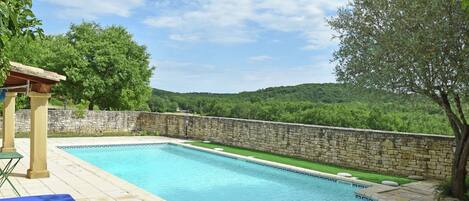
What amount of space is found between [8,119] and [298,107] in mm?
25539

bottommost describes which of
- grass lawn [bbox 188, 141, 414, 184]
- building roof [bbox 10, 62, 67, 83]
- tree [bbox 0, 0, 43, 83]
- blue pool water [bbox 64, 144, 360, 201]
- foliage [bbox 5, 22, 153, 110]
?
blue pool water [bbox 64, 144, 360, 201]

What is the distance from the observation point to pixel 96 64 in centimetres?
2480

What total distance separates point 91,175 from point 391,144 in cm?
771

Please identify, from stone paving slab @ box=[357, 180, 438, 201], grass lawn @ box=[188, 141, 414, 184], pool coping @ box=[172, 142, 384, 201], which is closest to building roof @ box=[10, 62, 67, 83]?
pool coping @ box=[172, 142, 384, 201]

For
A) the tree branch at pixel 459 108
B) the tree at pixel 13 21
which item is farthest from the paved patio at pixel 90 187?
the tree at pixel 13 21

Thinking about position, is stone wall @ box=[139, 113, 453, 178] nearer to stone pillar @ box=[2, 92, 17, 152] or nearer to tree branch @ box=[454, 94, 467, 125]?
tree branch @ box=[454, 94, 467, 125]

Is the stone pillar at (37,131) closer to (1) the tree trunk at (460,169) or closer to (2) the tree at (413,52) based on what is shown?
(2) the tree at (413,52)

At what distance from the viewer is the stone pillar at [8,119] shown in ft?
35.7

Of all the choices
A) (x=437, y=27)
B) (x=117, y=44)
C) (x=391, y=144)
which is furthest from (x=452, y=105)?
(x=117, y=44)

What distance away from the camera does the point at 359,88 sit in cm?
854

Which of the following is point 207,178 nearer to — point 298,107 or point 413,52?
point 413,52

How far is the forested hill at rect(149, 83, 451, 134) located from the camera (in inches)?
979

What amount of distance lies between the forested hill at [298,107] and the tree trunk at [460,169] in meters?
6.56

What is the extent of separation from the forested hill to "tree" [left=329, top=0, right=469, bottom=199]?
22.4 ft
